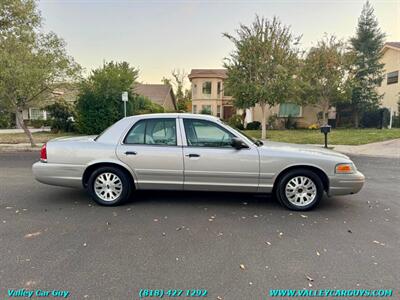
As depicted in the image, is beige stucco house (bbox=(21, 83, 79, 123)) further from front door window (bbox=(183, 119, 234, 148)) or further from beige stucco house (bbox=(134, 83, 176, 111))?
beige stucco house (bbox=(134, 83, 176, 111))

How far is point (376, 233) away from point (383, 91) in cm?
2639

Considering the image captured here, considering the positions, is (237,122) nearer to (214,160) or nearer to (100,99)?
(100,99)

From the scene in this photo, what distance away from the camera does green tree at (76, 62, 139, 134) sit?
640 inches

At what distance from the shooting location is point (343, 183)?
14.1 ft

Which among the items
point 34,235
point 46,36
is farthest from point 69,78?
point 34,235

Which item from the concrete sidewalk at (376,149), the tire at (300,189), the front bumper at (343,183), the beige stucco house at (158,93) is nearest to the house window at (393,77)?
the concrete sidewalk at (376,149)

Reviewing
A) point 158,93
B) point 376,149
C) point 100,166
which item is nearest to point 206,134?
point 100,166

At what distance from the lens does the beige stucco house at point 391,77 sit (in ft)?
75.3

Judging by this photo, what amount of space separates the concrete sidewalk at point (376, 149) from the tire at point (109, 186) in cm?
1005

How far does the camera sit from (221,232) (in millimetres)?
3578

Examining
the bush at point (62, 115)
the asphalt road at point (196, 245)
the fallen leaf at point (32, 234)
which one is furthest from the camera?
the bush at point (62, 115)

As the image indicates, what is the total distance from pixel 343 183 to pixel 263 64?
11794 millimetres

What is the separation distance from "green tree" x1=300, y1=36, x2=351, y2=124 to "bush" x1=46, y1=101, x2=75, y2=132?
16.8 m

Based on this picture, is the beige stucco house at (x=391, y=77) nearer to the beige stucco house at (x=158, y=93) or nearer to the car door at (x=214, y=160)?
the car door at (x=214, y=160)
